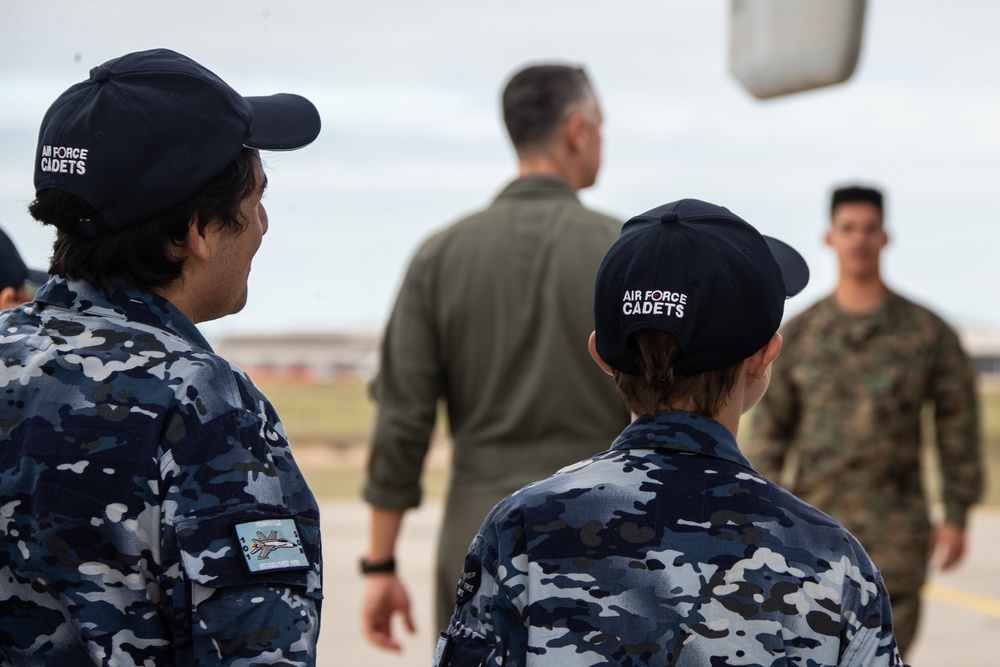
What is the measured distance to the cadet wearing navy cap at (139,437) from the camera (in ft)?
4.27

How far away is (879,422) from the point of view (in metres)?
4.42

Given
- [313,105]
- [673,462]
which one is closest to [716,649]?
[673,462]

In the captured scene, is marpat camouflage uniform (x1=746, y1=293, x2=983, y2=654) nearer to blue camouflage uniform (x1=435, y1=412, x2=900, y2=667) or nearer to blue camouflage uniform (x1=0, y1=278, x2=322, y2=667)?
blue camouflage uniform (x1=435, y1=412, x2=900, y2=667)

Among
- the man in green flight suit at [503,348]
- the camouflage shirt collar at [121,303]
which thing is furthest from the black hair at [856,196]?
the camouflage shirt collar at [121,303]

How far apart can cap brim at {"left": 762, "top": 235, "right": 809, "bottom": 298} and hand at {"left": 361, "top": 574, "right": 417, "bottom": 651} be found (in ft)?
5.52

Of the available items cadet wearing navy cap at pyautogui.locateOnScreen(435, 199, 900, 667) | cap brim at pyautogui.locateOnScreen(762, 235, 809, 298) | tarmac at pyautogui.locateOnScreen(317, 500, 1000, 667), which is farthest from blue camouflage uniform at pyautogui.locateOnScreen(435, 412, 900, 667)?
tarmac at pyautogui.locateOnScreen(317, 500, 1000, 667)

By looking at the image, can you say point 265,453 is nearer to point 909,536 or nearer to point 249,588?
point 249,588

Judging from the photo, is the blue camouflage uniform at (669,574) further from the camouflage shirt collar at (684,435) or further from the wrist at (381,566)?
the wrist at (381,566)

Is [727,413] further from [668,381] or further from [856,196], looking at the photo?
[856,196]

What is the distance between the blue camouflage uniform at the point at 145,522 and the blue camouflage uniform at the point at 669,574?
0.22 meters

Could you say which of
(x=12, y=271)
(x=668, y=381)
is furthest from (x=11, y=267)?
(x=668, y=381)

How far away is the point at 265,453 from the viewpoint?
135cm

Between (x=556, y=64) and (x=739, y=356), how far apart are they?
188cm

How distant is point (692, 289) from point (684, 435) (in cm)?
16
